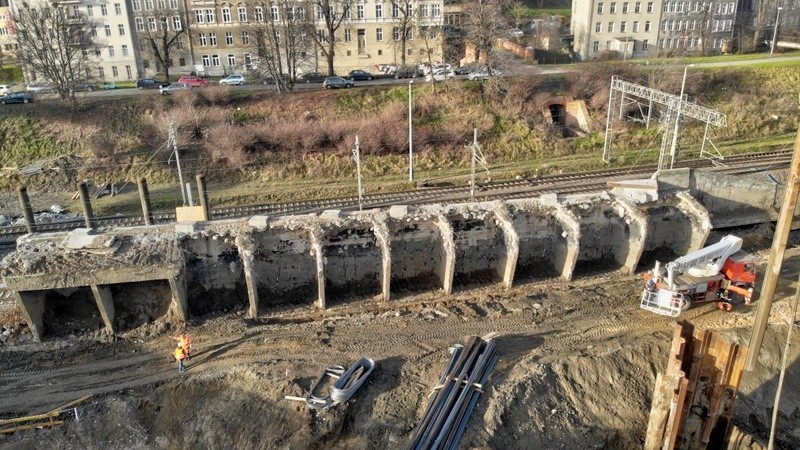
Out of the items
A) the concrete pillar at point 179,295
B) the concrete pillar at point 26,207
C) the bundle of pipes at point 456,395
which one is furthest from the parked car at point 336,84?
the bundle of pipes at point 456,395

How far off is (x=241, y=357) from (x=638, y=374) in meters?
10.4

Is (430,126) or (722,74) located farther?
(722,74)

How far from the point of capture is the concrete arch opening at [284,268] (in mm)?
19031

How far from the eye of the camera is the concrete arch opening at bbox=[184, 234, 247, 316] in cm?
1884

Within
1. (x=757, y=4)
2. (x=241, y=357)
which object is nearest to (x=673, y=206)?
(x=241, y=357)

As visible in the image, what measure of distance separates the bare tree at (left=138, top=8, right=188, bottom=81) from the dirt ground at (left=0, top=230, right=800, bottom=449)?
29985mm

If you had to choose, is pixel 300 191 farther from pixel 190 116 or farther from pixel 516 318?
pixel 516 318

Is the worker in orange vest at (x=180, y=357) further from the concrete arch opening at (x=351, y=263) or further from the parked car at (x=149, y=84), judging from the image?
the parked car at (x=149, y=84)

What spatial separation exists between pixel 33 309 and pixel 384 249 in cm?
1007

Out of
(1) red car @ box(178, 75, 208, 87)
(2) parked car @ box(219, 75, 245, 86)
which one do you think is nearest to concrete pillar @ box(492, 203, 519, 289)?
(2) parked car @ box(219, 75, 245, 86)

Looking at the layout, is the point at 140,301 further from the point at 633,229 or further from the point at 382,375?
the point at 633,229

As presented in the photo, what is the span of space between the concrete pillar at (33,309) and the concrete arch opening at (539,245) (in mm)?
14413

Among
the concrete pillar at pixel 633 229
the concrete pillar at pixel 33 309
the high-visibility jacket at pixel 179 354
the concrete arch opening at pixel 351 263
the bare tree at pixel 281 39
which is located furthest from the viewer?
the bare tree at pixel 281 39

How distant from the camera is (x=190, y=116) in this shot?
33.9 metres
